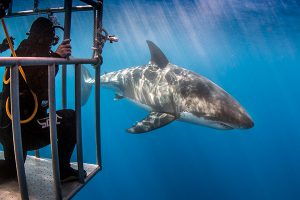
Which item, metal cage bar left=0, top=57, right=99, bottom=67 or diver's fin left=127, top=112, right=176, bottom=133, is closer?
metal cage bar left=0, top=57, right=99, bottom=67

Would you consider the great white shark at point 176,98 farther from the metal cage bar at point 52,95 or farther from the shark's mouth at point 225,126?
the metal cage bar at point 52,95

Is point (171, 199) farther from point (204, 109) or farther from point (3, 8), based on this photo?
point (3, 8)

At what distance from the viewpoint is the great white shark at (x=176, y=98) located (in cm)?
636

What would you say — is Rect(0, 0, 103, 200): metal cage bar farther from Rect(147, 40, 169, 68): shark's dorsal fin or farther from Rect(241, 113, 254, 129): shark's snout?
Rect(147, 40, 169, 68): shark's dorsal fin

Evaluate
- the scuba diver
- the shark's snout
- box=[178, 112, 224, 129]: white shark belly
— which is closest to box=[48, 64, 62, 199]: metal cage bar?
the scuba diver

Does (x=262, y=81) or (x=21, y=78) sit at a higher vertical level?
(x=21, y=78)

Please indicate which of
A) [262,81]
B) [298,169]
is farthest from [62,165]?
[262,81]

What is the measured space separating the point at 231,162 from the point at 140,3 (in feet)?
62.7

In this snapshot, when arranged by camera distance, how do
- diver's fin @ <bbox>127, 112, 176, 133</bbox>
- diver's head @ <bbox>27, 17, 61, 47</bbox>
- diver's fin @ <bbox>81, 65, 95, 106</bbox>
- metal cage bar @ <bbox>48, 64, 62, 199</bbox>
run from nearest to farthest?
metal cage bar @ <bbox>48, 64, 62, 199</bbox>, diver's head @ <bbox>27, 17, 61, 47</bbox>, diver's fin @ <bbox>127, 112, 176, 133</bbox>, diver's fin @ <bbox>81, 65, 95, 106</bbox>

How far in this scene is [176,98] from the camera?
732cm

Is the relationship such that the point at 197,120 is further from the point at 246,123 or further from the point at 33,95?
the point at 33,95

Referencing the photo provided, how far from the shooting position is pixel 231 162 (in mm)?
29172

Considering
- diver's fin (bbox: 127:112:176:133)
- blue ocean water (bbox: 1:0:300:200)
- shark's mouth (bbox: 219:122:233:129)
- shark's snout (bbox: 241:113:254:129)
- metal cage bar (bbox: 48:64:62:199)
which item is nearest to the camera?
metal cage bar (bbox: 48:64:62:199)

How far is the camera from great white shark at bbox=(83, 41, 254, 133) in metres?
6.36
